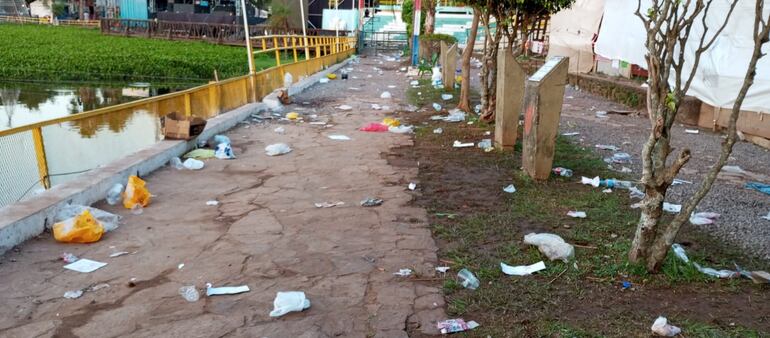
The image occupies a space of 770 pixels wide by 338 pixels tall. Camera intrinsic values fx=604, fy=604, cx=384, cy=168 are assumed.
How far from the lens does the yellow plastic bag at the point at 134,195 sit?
4.84 meters

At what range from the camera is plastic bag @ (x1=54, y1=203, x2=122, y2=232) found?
430 centimetres

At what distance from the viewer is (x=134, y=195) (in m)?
4.87

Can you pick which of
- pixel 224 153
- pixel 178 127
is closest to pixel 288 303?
pixel 224 153

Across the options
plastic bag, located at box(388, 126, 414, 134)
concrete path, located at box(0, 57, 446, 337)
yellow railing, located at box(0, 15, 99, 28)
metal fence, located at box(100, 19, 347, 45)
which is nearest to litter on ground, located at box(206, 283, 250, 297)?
concrete path, located at box(0, 57, 446, 337)

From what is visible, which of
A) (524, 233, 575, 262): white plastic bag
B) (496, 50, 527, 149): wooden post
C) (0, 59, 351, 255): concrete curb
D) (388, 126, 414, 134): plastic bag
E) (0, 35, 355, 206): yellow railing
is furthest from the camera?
(388, 126, 414, 134): plastic bag

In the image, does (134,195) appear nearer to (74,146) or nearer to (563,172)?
(74,146)

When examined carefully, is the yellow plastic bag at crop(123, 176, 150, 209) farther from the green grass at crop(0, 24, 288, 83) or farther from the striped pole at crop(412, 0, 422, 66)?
the green grass at crop(0, 24, 288, 83)

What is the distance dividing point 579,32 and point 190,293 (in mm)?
14560

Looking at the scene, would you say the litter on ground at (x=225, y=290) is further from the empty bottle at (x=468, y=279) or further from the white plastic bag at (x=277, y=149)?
the white plastic bag at (x=277, y=149)

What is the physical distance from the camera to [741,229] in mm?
4402

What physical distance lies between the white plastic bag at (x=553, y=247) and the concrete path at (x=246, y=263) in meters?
0.67

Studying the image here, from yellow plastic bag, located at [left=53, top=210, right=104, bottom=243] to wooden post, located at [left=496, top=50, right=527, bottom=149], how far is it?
14.4ft

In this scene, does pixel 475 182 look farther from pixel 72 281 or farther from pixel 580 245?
pixel 72 281

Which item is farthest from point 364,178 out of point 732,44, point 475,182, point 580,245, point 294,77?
point 294,77
